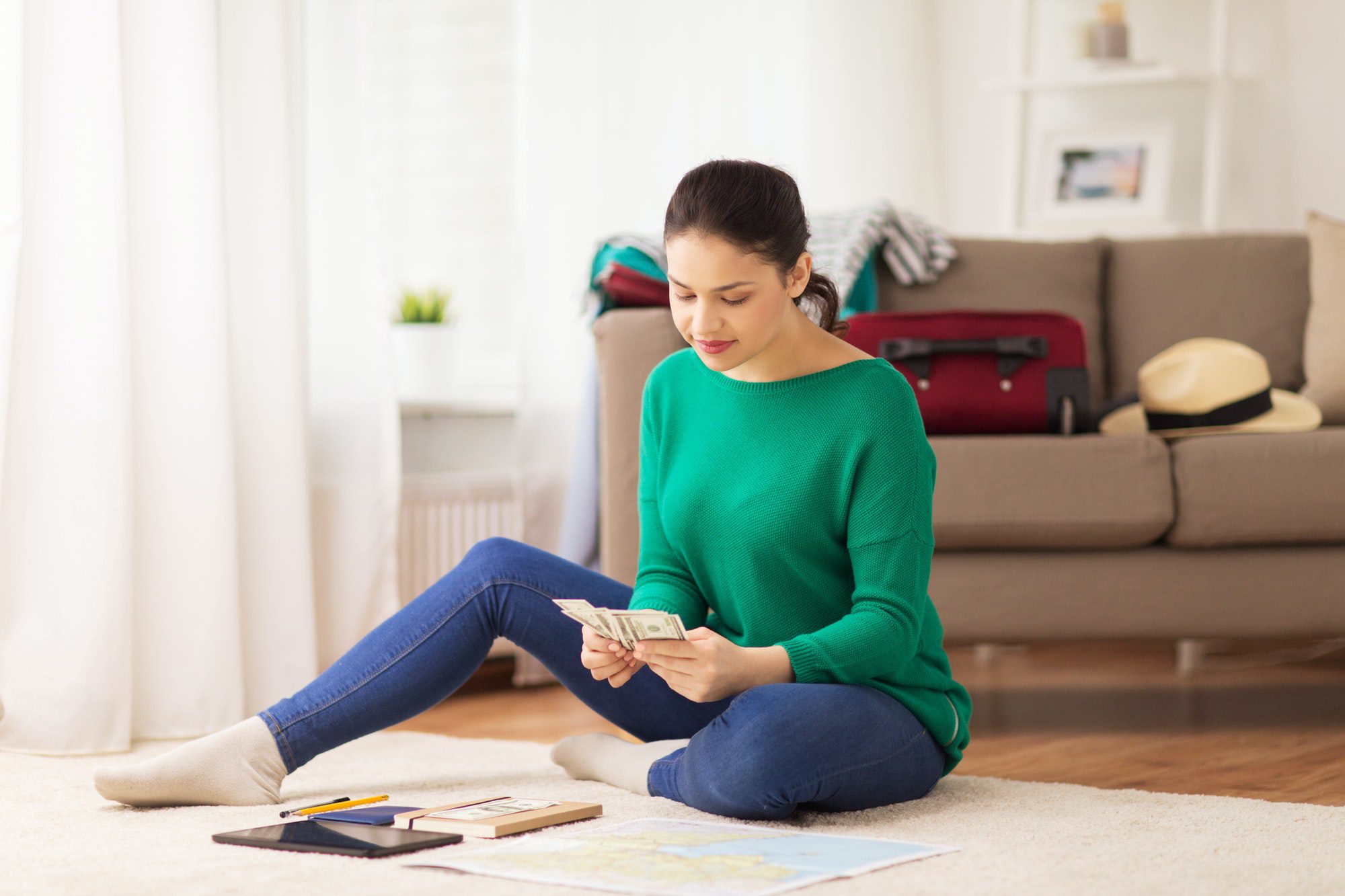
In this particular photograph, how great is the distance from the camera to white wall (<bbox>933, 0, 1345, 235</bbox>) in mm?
3324

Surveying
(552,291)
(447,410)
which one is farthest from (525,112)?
(447,410)

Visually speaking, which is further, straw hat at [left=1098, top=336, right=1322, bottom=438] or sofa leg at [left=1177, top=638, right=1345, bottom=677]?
sofa leg at [left=1177, top=638, right=1345, bottom=677]

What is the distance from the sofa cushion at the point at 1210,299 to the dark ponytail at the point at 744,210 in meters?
1.47

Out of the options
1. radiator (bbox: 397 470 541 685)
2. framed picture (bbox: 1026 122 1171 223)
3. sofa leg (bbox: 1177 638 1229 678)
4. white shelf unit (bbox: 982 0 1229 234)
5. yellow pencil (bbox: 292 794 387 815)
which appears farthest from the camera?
framed picture (bbox: 1026 122 1171 223)

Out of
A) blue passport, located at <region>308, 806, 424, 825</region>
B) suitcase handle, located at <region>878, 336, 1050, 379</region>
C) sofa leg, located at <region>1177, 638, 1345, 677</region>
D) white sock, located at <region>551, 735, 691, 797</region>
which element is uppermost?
suitcase handle, located at <region>878, 336, 1050, 379</region>

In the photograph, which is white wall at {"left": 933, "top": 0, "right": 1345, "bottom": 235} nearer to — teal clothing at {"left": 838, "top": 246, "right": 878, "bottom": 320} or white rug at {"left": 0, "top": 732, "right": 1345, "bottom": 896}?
teal clothing at {"left": 838, "top": 246, "right": 878, "bottom": 320}

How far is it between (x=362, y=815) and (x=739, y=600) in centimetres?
44

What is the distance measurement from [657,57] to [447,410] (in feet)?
3.47

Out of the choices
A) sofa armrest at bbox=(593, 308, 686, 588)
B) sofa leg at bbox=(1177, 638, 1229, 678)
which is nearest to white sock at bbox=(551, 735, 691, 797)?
sofa armrest at bbox=(593, 308, 686, 588)

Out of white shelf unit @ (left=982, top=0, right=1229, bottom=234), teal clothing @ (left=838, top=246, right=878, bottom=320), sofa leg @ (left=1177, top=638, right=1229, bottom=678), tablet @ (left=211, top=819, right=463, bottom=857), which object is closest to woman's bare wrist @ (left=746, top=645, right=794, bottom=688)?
tablet @ (left=211, top=819, right=463, bottom=857)

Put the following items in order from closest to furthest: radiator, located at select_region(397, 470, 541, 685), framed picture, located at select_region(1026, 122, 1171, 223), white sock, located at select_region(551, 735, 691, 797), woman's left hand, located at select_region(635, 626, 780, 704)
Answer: woman's left hand, located at select_region(635, 626, 780, 704) → white sock, located at select_region(551, 735, 691, 797) → radiator, located at select_region(397, 470, 541, 685) → framed picture, located at select_region(1026, 122, 1171, 223)

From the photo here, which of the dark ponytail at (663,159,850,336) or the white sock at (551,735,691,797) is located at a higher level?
the dark ponytail at (663,159,850,336)

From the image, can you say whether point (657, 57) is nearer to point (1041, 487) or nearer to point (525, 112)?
point (525, 112)

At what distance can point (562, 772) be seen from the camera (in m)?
1.80
